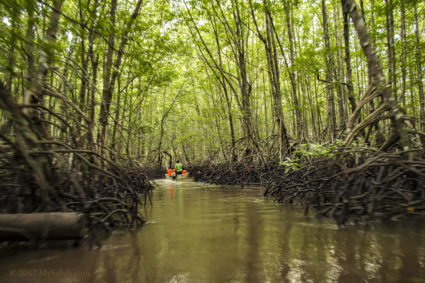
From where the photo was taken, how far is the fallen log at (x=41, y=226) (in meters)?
1.60

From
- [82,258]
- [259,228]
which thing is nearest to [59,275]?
[82,258]

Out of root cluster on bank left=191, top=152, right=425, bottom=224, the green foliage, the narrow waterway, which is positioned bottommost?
the narrow waterway

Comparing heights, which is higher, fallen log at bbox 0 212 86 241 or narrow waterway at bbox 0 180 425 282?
fallen log at bbox 0 212 86 241

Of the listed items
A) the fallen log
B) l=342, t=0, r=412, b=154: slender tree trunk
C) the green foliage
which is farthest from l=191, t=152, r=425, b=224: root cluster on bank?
the fallen log

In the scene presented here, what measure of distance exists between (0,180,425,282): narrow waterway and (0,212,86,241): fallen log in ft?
0.55

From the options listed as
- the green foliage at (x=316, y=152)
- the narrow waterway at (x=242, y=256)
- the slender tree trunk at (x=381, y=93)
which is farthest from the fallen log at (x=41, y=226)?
the slender tree trunk at (x=381, y=93)

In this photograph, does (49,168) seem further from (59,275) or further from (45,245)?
(59,275)

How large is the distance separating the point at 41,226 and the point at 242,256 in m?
1.61

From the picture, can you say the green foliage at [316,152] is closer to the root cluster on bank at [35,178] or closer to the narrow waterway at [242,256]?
the narrow waterway at [242,256]

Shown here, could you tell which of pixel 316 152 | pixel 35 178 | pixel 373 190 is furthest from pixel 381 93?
pixel 35 178

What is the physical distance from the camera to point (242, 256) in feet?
5.60

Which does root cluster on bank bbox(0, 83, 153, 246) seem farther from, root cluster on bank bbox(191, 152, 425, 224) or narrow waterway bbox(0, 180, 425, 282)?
root cluster on bank bbox(191, 152, 425, 224)

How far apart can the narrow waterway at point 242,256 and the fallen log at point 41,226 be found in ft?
0.55

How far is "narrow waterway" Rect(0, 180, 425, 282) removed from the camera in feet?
4.58
